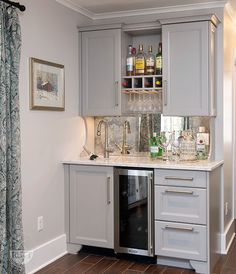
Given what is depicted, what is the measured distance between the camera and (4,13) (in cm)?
303

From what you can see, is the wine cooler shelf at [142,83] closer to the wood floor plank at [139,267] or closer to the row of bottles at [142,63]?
the row of bottles at [142,63]

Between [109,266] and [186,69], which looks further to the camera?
[186,69]

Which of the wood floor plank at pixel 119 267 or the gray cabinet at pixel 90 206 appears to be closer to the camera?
the wood floor plank at pixel 119 267

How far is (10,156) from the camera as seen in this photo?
3068 millimetres

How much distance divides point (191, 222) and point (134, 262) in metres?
0.70

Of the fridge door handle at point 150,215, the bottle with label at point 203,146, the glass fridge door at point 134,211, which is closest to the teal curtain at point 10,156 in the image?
the glass fridge door at point 134,211

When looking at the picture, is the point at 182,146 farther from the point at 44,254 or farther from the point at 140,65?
the point at 44,254

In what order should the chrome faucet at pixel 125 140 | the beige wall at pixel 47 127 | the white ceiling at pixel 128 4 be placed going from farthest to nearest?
the chrome faucet at pixel 125 140, the white ceiling at pixel 128 4, the beige wall at pixel 47 127

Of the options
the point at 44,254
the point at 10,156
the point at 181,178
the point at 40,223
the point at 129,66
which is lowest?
the point at 44,254

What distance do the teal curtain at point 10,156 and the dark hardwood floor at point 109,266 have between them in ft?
1.73

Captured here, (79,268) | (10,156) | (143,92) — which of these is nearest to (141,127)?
(143,92)

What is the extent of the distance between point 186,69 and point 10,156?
1840 mm

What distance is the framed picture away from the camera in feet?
11.5

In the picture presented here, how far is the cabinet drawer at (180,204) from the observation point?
3.47 m
